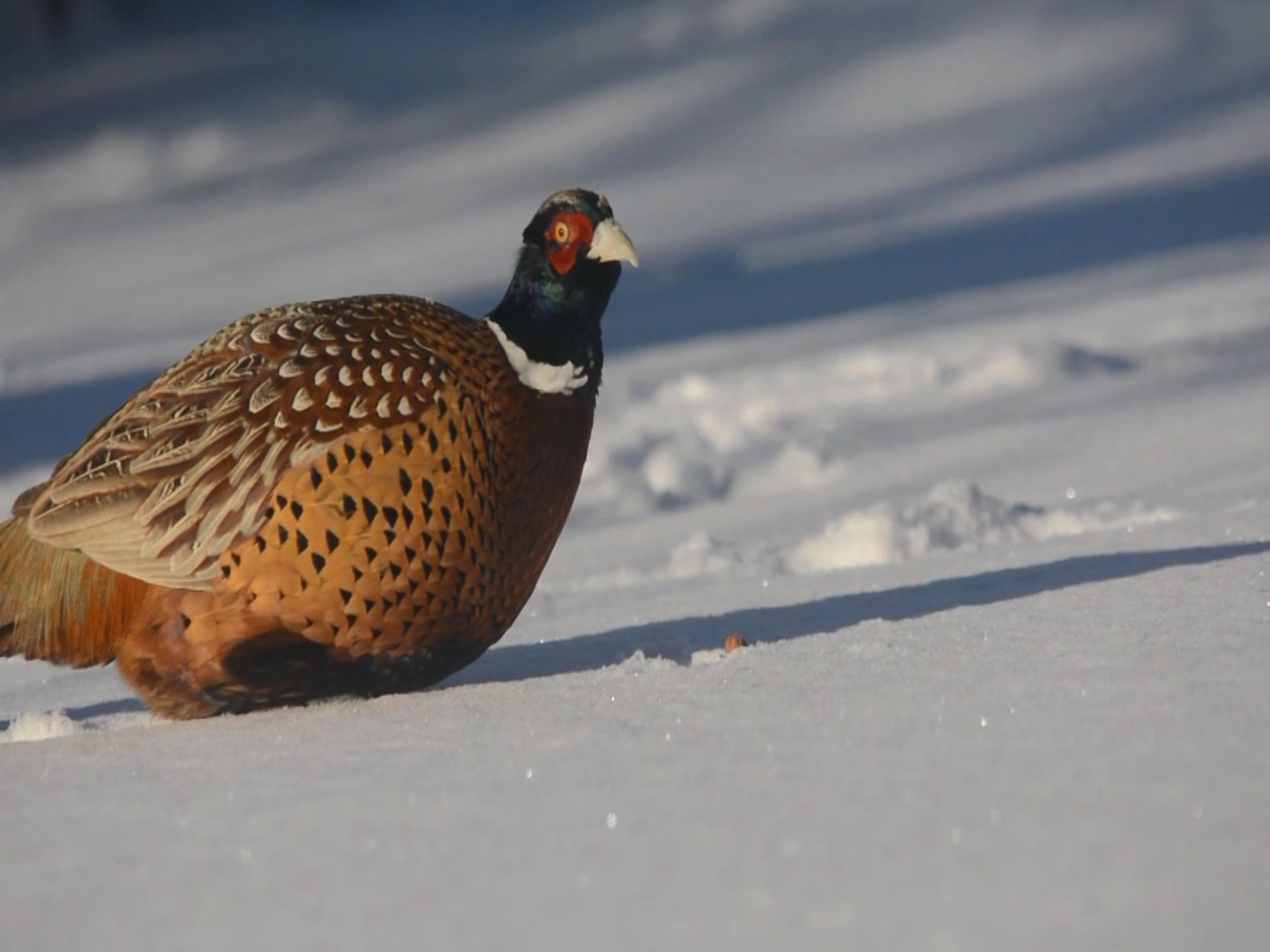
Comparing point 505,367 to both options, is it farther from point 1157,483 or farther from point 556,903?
point 1157,483

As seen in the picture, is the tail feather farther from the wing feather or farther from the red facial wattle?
Result: the red facial wattle

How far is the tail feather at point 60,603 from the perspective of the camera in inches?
107

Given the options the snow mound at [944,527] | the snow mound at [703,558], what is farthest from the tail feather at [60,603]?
the snow mound at [944,527]

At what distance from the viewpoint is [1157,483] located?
4.34m

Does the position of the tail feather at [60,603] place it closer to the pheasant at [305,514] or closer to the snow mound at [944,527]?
the pheasant at [305,514]

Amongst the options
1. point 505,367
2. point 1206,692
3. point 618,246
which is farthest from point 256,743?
point 1206,692

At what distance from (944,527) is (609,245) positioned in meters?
1.46

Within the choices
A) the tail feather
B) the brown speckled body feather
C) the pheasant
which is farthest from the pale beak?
the tail feather

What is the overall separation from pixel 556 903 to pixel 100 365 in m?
5.38

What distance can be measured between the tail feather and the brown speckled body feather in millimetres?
39

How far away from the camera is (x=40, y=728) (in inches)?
109

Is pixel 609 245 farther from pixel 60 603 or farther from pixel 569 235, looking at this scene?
pixel 60 603

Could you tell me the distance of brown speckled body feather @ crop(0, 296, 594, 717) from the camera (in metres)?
2.59

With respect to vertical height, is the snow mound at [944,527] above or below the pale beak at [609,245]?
below
